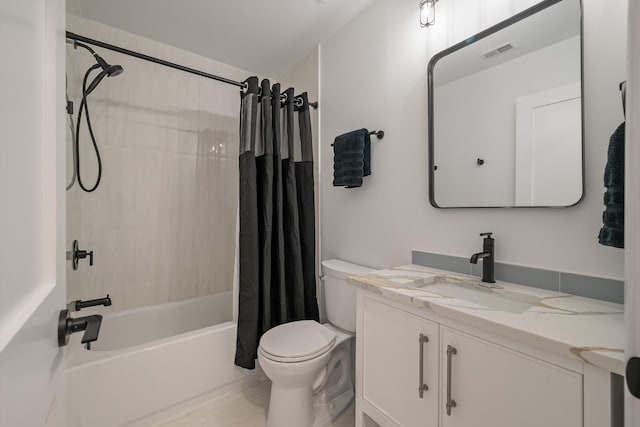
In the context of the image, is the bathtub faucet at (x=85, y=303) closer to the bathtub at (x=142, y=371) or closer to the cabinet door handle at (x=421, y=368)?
the bathtub at (x=142, y=371)

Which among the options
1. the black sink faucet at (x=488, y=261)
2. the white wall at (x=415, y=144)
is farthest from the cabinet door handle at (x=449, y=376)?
the white wall at (x=415, y=144)

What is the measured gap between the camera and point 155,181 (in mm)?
2084

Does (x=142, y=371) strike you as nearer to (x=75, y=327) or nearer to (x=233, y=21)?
(x=75, y=327)

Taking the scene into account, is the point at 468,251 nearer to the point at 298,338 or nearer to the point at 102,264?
the point at 298,338

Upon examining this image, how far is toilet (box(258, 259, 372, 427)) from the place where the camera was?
4.18ft

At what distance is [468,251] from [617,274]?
0.46 metres

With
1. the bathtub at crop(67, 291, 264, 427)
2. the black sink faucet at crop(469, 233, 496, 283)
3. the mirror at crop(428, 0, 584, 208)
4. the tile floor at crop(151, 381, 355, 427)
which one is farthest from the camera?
the tile floor at crop(151, 381, 355, 427)

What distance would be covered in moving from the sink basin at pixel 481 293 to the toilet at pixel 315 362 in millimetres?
524

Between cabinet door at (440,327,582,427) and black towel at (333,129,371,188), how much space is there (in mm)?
984

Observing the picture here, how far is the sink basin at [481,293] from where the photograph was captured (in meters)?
0.95

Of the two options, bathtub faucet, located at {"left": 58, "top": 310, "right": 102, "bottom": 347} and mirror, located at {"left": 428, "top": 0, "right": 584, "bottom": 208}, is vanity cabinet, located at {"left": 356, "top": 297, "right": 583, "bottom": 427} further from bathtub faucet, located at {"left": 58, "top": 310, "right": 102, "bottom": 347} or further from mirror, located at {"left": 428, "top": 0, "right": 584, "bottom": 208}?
bathtub faucet, located at {"left": 58, "top": 310, "right": 102, "bottom": 347}

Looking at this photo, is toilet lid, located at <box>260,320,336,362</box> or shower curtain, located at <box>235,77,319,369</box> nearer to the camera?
toilet lid, located at <box>260,320,336,362</box>

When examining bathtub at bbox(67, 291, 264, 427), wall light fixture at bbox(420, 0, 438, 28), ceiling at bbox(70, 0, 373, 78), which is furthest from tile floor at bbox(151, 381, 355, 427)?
ceiling at bbox(70, 0, 373, 78)

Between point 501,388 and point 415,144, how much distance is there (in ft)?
3.68
